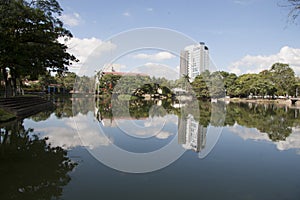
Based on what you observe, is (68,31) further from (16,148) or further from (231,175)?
(231,175)

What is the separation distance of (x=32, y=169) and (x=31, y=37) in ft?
35.4

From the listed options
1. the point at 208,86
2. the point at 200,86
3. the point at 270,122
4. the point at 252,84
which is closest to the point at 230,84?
the point at 252,84

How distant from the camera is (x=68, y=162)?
5250 mm

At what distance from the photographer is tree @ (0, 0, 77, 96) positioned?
460 inches

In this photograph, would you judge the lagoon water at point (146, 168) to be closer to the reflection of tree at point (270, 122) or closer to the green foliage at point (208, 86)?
the reflection of tree at point (270, 122)

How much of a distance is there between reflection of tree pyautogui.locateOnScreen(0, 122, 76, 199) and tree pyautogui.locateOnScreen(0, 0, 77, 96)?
6.74 metres

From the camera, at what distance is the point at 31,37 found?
13.4 metres

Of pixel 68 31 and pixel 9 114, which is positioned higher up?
pixel 68 31

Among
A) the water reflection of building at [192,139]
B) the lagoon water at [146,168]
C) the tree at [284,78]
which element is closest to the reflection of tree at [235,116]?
the water reflection of building at [192,139]

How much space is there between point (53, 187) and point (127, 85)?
27.1 meters

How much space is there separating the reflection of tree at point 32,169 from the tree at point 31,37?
22.1 feet

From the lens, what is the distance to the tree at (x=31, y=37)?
11695mm

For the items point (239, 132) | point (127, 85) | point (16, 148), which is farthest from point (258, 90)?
point (16, 148)

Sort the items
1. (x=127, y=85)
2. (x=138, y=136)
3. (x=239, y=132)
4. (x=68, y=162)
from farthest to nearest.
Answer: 1. (x=127, y=85)
2. (x=239, y=132)
3. (x=138, y=136)
4. (x=68, y=162)
